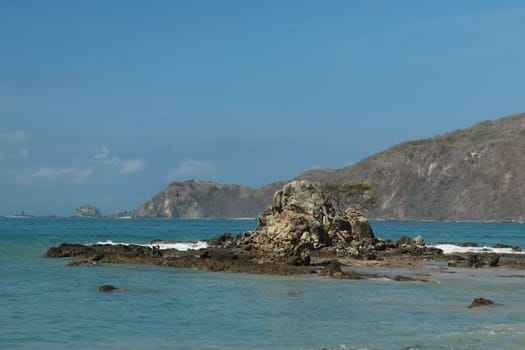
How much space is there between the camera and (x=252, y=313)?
26.9 metres

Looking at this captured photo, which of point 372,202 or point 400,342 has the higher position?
point 372,202

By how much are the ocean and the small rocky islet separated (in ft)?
15.0

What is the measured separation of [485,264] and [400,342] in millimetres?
33575

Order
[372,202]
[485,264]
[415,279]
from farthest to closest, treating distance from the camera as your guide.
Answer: [372,202]
[485,264]
[415,279]

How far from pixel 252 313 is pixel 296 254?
21.9m

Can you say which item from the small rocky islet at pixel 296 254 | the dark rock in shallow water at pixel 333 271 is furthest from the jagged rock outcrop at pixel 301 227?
the dark rock in shallow water at pixel 333 271

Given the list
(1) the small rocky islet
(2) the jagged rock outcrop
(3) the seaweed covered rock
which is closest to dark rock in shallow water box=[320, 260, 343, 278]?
(1) the small rocky islet

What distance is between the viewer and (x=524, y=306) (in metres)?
29.2

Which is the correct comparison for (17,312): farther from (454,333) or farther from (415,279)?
(415,279)

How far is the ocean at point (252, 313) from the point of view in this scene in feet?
71.1

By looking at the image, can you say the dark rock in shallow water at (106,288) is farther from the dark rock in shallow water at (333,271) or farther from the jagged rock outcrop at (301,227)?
the jagged rock outcrop at (301,227)

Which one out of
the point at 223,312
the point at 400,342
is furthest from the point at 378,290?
the point at 400,342

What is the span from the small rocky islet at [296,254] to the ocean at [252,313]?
181 inches

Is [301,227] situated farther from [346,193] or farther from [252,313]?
[346,193]
